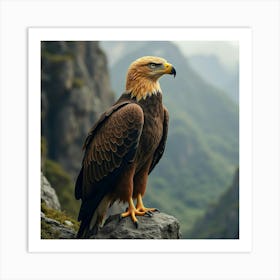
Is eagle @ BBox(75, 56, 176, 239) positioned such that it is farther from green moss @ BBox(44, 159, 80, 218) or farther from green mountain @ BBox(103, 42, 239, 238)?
green mountain @ BBox(103, 42, 239, 238)

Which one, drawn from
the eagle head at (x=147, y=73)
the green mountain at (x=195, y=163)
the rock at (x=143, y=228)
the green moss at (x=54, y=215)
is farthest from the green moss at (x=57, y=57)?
the rock at (x=143, y=228)

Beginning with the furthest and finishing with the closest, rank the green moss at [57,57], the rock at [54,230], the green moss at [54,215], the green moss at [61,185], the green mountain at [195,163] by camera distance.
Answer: the green mountain at [195,163], the green moss at [57,57], the green moss at [61,185], the green moss at [54,215], the rock at [54,230]

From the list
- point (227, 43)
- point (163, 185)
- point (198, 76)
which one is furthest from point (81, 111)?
point (227, 43)

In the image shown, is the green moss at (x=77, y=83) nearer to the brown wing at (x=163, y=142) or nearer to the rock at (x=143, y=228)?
the brown wing at (x=163, y=142)

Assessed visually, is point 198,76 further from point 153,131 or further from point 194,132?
point 153,131

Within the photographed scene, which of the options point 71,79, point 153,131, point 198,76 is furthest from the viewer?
point 198,76

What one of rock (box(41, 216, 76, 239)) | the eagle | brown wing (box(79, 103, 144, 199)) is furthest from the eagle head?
rock (box(41, 216, 76, 239))

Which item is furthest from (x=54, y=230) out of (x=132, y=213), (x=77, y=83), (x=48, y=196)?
(x=77, y=83)
